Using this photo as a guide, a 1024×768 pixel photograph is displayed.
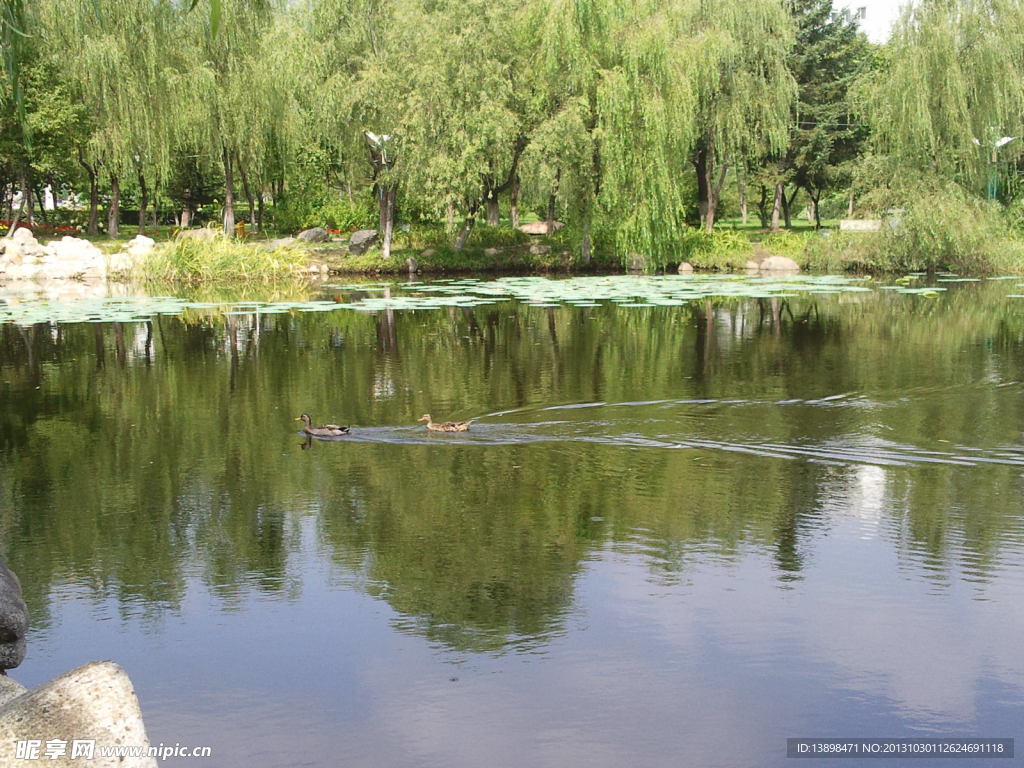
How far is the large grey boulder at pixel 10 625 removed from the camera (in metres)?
5.45

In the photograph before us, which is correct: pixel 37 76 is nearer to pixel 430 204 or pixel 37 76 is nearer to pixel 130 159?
pixel 130 159

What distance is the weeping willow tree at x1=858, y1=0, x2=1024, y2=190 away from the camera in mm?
32125

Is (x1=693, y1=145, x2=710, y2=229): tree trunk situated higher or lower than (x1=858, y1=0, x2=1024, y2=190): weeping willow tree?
lower

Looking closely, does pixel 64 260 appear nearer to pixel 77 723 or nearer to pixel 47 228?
pixel 47 228

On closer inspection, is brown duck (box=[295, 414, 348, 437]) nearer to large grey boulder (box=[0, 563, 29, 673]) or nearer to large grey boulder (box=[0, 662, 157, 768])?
large grey boulder (box=[0, 563, 29, 673])

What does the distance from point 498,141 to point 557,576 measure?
89.5 ft

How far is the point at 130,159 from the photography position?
36.3 m

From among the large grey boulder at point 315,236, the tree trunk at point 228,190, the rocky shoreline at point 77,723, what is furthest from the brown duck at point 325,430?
the large grey boulder at point 315,236

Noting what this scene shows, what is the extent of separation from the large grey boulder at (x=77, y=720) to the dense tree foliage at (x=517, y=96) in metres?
30.5

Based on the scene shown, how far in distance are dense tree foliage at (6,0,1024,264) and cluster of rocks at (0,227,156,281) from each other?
3379mm

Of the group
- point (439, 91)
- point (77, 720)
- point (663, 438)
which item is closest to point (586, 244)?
point (439, 91)

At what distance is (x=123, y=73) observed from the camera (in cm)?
3544

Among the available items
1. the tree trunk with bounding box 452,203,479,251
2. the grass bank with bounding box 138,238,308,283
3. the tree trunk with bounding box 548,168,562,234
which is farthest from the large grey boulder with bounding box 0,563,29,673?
the tree trunk with bounding box 452,203,479,251

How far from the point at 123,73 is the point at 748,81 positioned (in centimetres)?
2070
